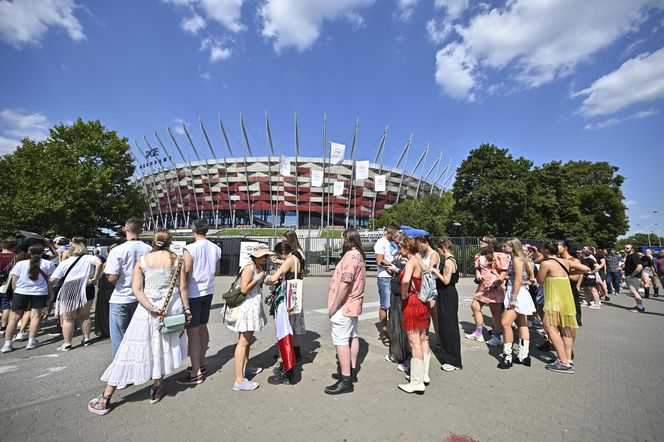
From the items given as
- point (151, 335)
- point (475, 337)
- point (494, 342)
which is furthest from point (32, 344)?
point (494, 342)

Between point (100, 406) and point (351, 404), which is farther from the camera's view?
point (351, 404)

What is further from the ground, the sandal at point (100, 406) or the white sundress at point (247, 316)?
the white sundress at point (247, 316)

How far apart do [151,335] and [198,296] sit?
0.68 m

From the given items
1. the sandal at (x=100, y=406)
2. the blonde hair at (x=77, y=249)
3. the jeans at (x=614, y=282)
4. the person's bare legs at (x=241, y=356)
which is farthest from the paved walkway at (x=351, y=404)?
the jeans at (x=614, y=282)

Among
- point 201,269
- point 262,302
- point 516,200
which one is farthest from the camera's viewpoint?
point 516,200

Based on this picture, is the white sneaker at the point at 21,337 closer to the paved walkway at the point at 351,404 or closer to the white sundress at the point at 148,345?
the paved walkway at the point at 351,404

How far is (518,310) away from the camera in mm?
4520

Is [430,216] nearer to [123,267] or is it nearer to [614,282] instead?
[614,282]

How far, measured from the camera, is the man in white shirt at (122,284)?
11.9ft

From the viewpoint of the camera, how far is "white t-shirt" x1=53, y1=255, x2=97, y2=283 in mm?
5234

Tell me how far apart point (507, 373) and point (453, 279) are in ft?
4.77

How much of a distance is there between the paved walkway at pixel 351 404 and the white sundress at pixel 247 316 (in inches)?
30.0

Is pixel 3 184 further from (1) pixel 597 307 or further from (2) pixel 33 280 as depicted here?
(1) pixel 597 307

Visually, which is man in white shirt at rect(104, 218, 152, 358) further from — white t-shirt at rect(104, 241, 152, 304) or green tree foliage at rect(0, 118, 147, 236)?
green tree foliage at rect(0, 118, 147, 236)
